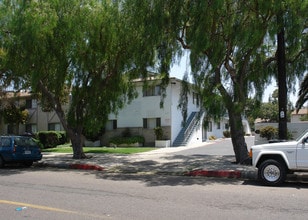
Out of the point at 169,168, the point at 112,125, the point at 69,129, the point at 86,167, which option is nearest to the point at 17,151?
the point at 86,167

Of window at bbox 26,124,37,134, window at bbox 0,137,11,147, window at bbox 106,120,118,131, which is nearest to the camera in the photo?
window at bbox 0,137,11,147

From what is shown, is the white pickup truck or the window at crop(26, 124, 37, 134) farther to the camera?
the window at crop(26, 124, 37, 134)

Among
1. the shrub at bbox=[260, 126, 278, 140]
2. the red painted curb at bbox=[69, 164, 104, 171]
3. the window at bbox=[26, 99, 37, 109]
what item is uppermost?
the window at bbox=[26, 99, 37, 109]

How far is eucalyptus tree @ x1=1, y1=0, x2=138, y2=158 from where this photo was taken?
1766cm

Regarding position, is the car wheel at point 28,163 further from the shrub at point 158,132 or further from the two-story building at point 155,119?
the shrub at point 158,132

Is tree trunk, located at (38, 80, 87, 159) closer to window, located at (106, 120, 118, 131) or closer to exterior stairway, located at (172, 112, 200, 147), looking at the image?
exterior stairway, located at (172, 112, 200, 147)

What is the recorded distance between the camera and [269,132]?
72.4ft

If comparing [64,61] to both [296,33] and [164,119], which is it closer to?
[296,33]

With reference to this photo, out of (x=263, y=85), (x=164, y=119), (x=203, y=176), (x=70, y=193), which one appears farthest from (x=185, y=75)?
Result: (x=164, y=119)

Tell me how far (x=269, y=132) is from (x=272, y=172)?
10.7 metres

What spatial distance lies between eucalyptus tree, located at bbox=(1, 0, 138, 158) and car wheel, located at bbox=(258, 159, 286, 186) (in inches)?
351

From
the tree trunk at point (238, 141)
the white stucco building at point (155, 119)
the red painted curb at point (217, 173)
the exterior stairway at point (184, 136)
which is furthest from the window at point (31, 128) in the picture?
the red painted curb at point (217, 173)

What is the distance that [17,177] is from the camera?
14.5m

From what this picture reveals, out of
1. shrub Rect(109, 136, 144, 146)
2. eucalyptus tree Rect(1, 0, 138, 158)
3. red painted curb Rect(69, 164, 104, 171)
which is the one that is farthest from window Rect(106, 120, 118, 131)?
red painted curb Rect(69, 164, 104, 171)
